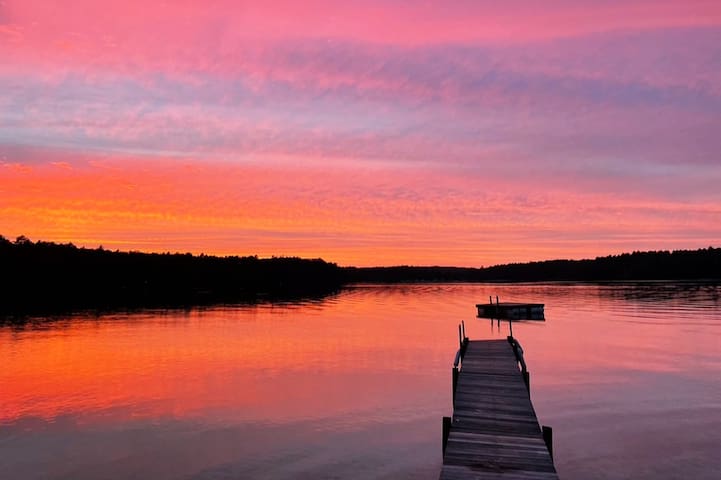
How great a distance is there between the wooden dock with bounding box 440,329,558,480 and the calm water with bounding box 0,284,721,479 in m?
2.58

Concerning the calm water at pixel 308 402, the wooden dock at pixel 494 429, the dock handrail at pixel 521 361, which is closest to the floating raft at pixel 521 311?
the calm water at pixel 308 402

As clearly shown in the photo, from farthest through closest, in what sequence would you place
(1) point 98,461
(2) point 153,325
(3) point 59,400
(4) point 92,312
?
(4) point 92,312, (2) point 153,325, (3) point 59,400, (1) point 98,461

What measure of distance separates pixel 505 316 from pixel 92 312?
210 feet

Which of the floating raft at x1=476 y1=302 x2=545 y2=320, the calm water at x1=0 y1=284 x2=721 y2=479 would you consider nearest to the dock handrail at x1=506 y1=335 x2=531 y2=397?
Answer: the calm water at x1=0 y1=284 x2=721 y2=479

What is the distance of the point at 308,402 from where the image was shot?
32250mm

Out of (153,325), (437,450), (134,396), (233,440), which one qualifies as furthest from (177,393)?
(153,325)

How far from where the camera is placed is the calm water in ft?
73.2

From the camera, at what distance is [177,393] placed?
34.2 m

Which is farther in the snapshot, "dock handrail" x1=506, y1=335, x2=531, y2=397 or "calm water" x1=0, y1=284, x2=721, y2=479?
"dock handrail" x1=506, y1=335, x2=531, y2=397

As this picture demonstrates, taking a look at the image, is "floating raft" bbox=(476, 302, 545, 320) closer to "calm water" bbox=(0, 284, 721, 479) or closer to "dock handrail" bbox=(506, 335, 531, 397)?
"calm water" bbox=(0, 284, 721, 479)

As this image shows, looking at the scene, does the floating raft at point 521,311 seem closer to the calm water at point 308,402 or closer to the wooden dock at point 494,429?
the calm water at point 308,402

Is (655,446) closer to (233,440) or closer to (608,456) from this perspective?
(608,456)

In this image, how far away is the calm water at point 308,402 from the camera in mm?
22297

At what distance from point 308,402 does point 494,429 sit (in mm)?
14749
